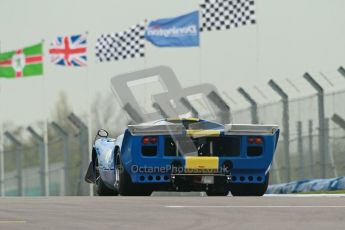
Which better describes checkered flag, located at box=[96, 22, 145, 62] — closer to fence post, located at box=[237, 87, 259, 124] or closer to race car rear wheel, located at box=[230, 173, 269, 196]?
fence post, located at box=[237, 87, 259, 124]

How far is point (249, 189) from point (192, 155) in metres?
1.14

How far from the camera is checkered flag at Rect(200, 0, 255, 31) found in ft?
105

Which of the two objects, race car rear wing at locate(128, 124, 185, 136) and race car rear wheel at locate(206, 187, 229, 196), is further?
race car rear wheel at locate(206, 187, 229, 196)

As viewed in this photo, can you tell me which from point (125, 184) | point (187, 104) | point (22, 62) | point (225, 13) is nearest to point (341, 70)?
point (187, 104)

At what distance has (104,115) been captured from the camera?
5809 centimetres

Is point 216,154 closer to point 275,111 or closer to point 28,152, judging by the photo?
point 275,111

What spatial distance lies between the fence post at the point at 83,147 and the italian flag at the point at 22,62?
30.4 ft

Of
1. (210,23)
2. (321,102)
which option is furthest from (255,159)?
(210,23)

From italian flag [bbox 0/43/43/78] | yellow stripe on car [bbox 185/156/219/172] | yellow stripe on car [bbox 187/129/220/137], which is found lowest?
yellow stripe on car [bbox 185/156/219/172]

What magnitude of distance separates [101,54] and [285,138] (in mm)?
16527

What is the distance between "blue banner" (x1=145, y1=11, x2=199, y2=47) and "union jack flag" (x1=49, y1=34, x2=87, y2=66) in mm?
2915

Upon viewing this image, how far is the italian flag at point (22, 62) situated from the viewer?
39.4 meters
